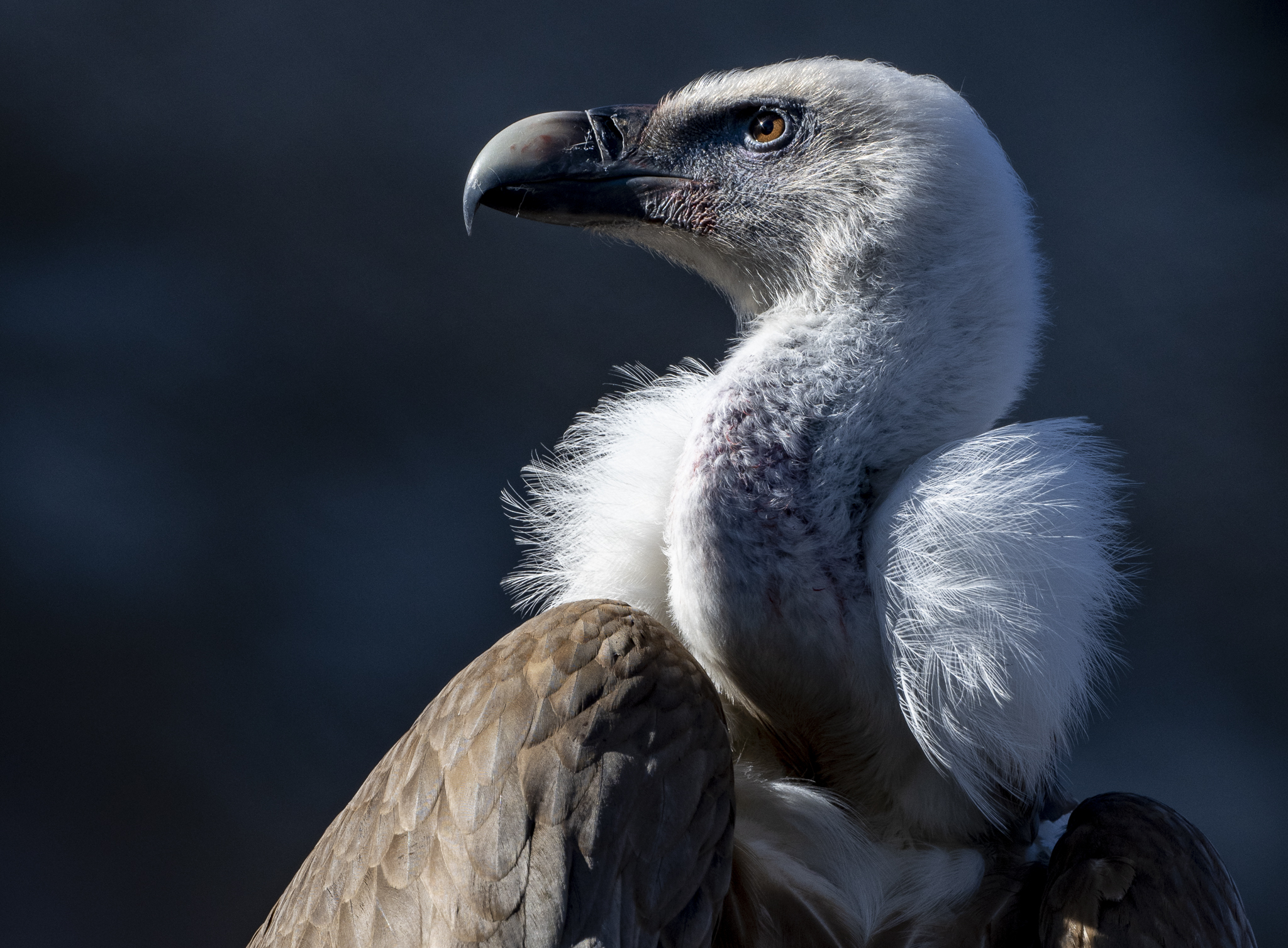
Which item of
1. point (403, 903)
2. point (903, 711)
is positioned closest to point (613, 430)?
point (903, 711)

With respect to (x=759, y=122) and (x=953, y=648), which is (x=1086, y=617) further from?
(x=759, y=122)

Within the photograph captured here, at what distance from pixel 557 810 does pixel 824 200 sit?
0.66 meters

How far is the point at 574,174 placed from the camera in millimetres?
1270

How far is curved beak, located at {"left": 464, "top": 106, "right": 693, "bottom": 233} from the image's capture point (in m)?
1.25

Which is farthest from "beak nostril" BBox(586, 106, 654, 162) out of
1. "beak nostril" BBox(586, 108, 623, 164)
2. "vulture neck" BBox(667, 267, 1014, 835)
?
"vulture neck" BBox(667, 267, 1014, 835)

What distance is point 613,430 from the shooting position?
49.3 inches

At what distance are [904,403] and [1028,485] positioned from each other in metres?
0.13

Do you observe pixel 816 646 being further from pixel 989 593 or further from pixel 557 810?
pixel 557 810

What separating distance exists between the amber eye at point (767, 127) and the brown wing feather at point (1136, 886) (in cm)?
74

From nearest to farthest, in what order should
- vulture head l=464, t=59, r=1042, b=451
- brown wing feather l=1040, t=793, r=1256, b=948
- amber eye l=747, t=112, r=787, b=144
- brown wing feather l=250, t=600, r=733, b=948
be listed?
brown wing feather l=250, t=600, r=733, b=948
brown wing feather l=1040, t=793, r=1256, b=948
vulture head l=464, t=59, r=1042, b=451
amber eye l=747, t=112, r=787, b=144

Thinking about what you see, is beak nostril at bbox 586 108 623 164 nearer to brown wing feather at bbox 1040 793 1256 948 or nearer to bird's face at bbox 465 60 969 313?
bird's face at bbox 465 60 969 313

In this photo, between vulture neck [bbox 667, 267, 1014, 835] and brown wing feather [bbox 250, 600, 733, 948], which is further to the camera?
vulture neck [bbox 667, 267, 1014, 835]

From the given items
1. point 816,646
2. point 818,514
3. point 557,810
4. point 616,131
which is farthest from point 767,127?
point 557,810

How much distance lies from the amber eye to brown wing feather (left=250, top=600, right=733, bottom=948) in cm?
56
